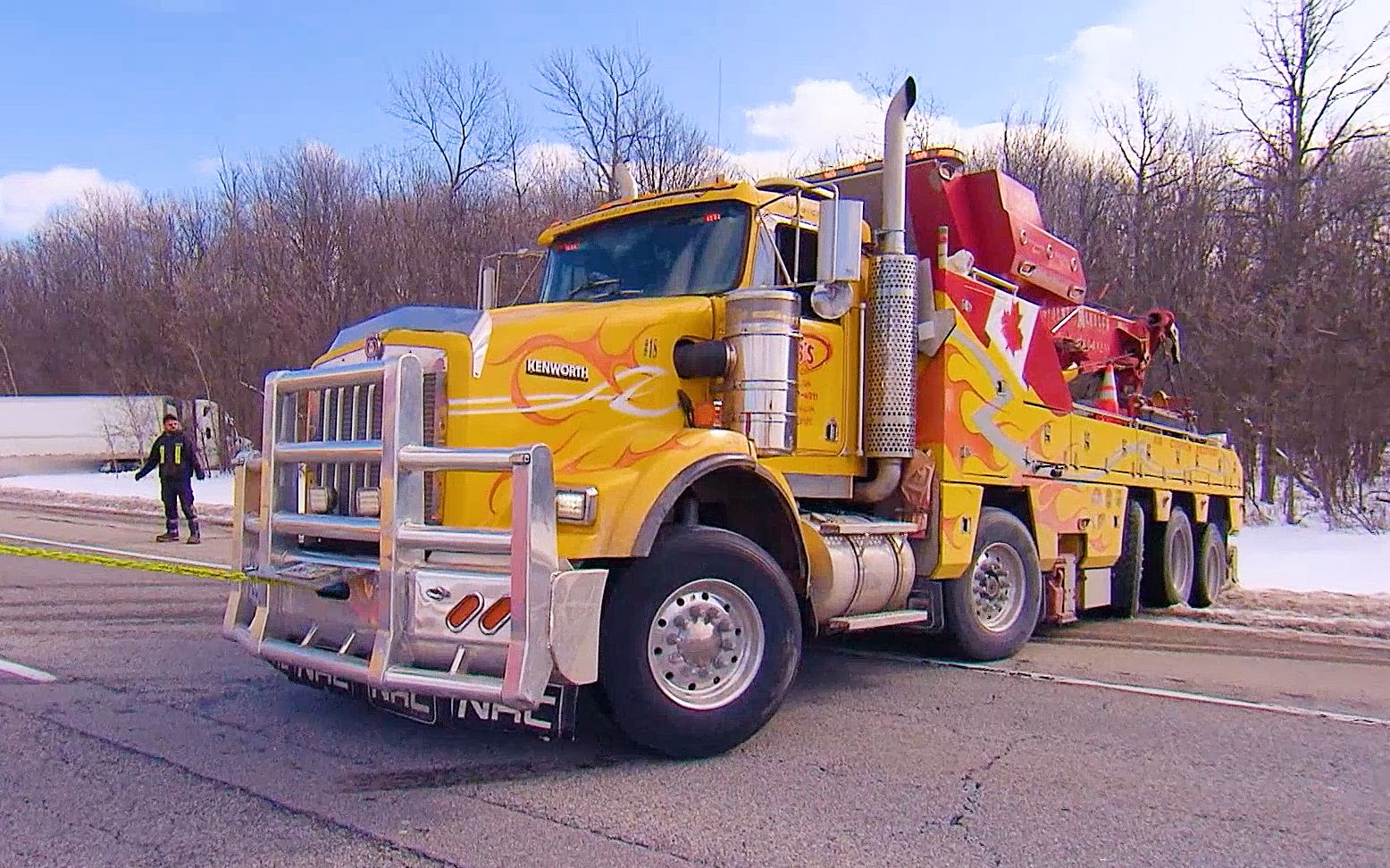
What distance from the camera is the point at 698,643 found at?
5.02m

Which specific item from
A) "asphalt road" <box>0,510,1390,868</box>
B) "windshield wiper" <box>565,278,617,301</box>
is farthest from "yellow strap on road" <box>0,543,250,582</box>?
"windshield wiper" <box>565,278,617,301</box>

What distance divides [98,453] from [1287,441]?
1430 inches

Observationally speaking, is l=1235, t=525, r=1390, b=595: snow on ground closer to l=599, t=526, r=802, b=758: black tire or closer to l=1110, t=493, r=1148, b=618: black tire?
l=1110, t=493, r=1148, b=618: black tire

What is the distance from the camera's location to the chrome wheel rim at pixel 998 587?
299 inches

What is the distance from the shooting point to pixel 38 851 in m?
3.70

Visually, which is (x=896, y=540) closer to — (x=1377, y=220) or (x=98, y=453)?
(x=1377, y=220)

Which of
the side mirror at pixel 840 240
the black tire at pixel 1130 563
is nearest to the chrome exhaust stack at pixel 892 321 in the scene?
the side mirror at pixel 840 240

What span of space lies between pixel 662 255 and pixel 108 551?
431 inches

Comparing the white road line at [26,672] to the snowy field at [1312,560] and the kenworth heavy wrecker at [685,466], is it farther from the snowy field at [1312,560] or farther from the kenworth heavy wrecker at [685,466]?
the snowy field at [1312,560]

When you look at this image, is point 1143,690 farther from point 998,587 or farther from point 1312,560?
point 1312,560

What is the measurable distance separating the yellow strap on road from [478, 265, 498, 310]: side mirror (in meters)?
5.16

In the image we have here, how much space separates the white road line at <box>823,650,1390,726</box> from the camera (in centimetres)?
623

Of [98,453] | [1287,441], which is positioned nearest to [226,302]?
[98,453]

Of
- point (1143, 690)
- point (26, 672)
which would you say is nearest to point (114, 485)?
point (26, 672)
